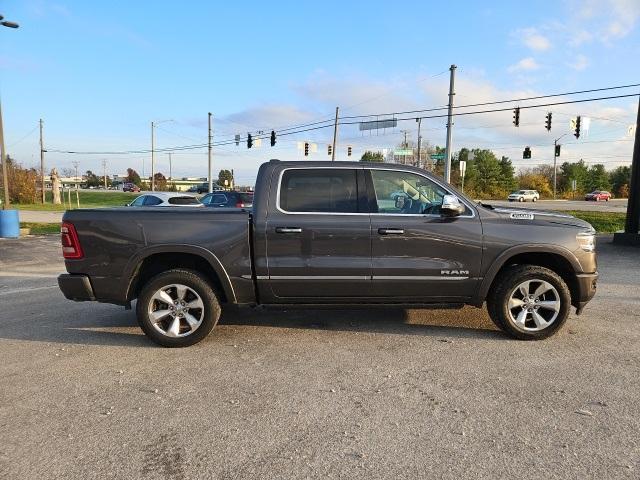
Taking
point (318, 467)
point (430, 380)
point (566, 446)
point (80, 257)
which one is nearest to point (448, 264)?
point (430, 380)

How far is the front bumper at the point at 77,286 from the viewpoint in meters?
4.83

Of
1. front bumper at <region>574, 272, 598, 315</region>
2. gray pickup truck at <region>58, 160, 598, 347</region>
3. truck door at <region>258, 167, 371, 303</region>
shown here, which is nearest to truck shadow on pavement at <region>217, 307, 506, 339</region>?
gray pickup truck at <region>58, 160, 598, 347</region>

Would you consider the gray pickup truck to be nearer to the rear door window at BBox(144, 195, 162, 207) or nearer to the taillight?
the taillight

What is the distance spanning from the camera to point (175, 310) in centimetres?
485

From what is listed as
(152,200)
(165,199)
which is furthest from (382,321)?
(152,200)

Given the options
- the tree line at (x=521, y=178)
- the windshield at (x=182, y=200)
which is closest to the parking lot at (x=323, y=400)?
the windshield at (x=182, y=200)

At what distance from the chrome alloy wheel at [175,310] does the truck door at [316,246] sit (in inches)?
28.4

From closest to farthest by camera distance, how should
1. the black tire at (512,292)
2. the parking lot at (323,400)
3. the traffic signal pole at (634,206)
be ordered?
the parking lot at (323,400) < the black tire at (512,292) < the traffic signal pole at (634,206)

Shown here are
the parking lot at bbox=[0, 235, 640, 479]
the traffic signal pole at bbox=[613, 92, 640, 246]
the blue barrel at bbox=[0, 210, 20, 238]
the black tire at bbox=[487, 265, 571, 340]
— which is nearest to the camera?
the parking lot at bbox=[0, 235, 640, 479]

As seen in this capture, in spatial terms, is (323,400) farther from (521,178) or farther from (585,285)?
(521,178)

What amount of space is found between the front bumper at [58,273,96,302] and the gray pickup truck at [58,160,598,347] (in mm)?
13

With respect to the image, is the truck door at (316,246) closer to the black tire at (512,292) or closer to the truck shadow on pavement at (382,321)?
the truck shadow on pavement at (382,321)

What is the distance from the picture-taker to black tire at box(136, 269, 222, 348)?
4.79 meters

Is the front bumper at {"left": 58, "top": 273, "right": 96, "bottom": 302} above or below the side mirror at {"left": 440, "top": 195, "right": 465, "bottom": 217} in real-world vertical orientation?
below
